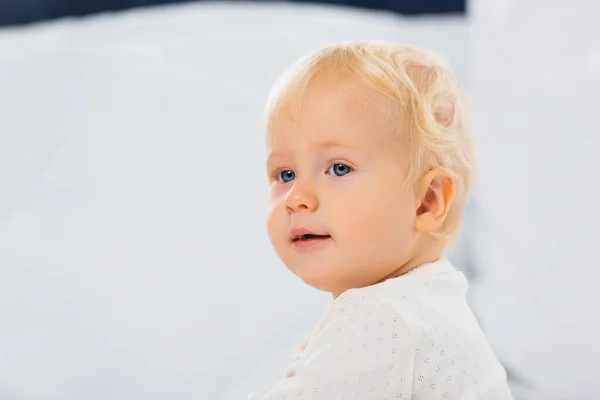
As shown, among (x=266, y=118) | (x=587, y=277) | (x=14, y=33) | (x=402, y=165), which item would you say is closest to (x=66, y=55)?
(x=14, y=33)

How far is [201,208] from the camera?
4.65ft

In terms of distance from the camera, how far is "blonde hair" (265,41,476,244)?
37.6 inches

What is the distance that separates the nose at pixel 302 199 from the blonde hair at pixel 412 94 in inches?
3.4

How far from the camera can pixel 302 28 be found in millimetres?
1860

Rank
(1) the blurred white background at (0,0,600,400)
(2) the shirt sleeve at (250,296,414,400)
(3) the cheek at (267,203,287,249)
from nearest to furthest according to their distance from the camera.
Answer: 1. (2) the shirt sleeve at (250,296,414,400)
2. (3) the cheek at (267,203,287,249)
3. (1) the blurred white background at (0,0,600,400)

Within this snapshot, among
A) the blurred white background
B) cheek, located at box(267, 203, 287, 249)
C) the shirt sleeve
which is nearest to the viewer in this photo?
the shirt sleeve

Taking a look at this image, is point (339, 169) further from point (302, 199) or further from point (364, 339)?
point (364, 339)

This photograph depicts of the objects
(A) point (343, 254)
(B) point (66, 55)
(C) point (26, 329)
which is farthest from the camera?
(B) point (66, 55)

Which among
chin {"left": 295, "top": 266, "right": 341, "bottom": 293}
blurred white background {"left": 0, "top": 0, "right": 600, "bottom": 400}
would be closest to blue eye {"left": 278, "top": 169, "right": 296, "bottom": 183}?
chin {"left": 295, "top": 266, "right": 341, "bottom": 293}

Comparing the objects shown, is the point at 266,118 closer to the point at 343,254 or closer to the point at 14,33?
the point at 343,254

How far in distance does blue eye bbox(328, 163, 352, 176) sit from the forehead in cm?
3

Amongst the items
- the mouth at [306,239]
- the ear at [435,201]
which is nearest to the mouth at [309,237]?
the mouth at [306,239]

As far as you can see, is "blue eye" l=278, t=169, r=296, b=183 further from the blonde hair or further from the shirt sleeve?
the shirt sleeve

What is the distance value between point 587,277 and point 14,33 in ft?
3.77
